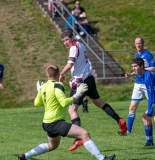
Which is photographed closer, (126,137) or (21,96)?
(126,137)

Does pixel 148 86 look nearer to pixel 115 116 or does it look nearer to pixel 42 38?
pixel 115 116

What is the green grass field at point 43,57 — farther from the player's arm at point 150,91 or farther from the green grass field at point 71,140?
the player's arm at point 150,91

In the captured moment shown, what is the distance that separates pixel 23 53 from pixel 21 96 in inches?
154

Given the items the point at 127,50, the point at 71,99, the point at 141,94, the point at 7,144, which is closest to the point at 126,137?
the point at 141,94

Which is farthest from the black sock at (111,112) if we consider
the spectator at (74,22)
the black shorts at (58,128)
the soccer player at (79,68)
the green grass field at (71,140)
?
the spectator at (74,22)

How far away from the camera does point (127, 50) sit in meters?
28.2

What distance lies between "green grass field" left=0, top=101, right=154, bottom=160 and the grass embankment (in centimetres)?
706

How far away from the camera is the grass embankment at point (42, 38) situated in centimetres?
2616

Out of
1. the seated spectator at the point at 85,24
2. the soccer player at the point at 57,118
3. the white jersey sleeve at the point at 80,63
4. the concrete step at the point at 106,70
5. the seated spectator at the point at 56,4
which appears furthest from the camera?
the seated spectator at the point at 56,4

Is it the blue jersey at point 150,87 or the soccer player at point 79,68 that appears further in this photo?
the soccer player at point 79,68

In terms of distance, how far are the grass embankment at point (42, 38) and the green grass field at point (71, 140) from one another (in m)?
7.06

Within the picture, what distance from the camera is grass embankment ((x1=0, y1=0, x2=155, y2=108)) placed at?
85.8 ft

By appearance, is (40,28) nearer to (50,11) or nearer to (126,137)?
(50,11)

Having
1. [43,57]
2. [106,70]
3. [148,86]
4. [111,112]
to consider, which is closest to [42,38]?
[43,57]
